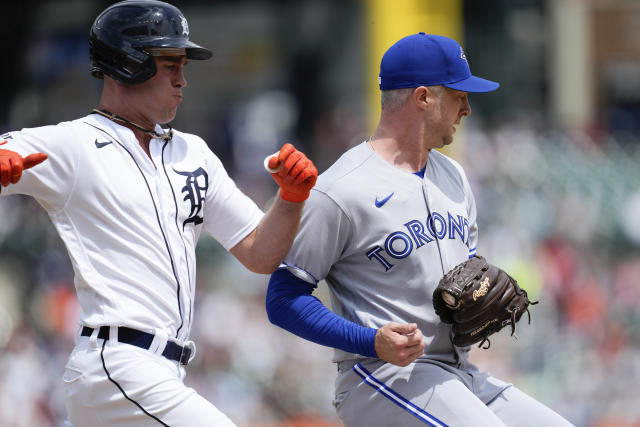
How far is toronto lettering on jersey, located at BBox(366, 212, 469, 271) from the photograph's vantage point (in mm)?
3318

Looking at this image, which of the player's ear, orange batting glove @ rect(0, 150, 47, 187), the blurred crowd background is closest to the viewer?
orange batting glove @ rect(0, 150, 47, 187)

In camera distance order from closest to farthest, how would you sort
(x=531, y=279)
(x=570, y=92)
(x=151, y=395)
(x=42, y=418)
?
(x=151, y=395) < (x=42, y=418) < (x=531, y=279) < (x=570, y=92)

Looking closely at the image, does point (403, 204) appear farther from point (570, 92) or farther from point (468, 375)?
point (570, 92)

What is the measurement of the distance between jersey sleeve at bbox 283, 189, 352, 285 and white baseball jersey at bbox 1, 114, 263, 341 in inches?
14.3

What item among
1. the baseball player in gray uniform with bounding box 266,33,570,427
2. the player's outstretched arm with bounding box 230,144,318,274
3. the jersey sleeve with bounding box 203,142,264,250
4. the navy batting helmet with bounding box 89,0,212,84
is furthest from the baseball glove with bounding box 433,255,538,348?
the navy batting helmet with bounding box 89,0,212,84

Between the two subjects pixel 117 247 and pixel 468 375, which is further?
pixel 468 375

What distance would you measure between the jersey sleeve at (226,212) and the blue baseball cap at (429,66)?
2.20 feet

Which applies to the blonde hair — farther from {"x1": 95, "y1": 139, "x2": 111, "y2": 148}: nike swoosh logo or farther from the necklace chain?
{"x1": 95, "y1": 139, "x2": 111, "y2": 148}: nike swoosh logo

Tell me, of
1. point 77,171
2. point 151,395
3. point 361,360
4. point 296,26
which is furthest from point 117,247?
point 296,26

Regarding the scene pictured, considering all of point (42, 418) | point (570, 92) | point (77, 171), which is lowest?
point (570, 92)

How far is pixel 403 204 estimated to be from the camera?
11.1ft

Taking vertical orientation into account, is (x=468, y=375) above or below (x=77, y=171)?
below

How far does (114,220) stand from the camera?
307 centimetres

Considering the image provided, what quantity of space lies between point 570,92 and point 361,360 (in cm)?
2010
